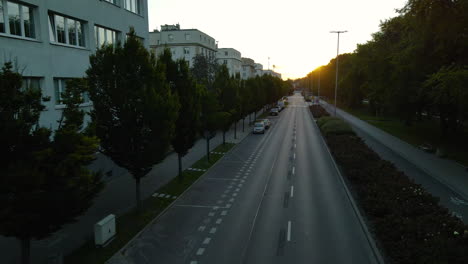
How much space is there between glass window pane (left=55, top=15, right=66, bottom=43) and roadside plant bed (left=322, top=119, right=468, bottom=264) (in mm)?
17612

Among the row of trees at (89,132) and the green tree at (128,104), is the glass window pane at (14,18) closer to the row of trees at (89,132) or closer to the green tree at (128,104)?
the row of trees at (89,132)

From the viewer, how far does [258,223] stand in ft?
46.8

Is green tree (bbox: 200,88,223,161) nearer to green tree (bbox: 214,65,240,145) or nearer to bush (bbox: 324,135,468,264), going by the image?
green tree (bbox: 214,65,240,145)

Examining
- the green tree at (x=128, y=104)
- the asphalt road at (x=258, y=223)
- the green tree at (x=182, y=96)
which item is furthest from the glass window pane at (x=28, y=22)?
the asphalt road at (x=258, y=223)

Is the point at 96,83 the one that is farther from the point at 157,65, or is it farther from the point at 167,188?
the point at 167,188

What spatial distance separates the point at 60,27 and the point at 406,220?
18.8 m

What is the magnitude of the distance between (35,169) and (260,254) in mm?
7747

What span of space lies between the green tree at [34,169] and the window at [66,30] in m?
10.7

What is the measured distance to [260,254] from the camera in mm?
11555

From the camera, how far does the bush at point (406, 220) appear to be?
9.73 m

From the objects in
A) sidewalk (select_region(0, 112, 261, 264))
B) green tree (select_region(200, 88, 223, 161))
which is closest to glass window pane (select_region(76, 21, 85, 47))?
sidewalk (select_region(0, 112, 261, 264))

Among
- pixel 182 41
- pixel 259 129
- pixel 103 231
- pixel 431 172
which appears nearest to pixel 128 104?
pixel 103 231

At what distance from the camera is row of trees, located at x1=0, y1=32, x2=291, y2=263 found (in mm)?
7244

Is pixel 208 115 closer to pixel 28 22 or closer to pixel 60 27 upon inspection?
pixel 60 27
